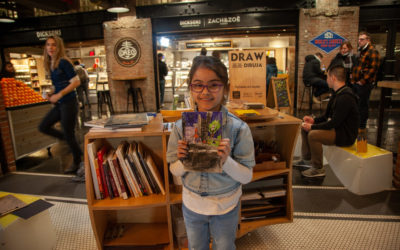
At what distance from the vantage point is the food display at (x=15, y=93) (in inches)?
147

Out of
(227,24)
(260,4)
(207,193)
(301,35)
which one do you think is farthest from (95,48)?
(207,193)

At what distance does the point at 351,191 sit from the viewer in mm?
2725

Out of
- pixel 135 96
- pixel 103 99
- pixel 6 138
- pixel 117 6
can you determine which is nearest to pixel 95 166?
pixel 6 138

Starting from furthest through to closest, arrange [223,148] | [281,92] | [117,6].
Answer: [117,6], [281,92], [223,148]

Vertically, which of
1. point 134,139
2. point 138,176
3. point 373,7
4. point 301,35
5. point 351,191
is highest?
point 373,7

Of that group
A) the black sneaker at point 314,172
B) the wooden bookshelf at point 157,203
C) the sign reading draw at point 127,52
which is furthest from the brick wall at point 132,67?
the wooden bookshelf at point 157,203

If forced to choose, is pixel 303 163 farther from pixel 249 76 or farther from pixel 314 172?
pixel 249 76

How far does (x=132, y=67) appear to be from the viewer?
8.23 metres

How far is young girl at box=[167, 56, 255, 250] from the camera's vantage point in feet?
4.04

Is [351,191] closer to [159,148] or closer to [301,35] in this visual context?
[159,148]

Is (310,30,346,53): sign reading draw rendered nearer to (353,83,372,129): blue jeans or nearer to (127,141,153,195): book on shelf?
(353,83,372,129): blue jeans

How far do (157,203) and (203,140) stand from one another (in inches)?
31.4

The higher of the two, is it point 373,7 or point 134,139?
point 373,7

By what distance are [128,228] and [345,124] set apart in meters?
2.39
